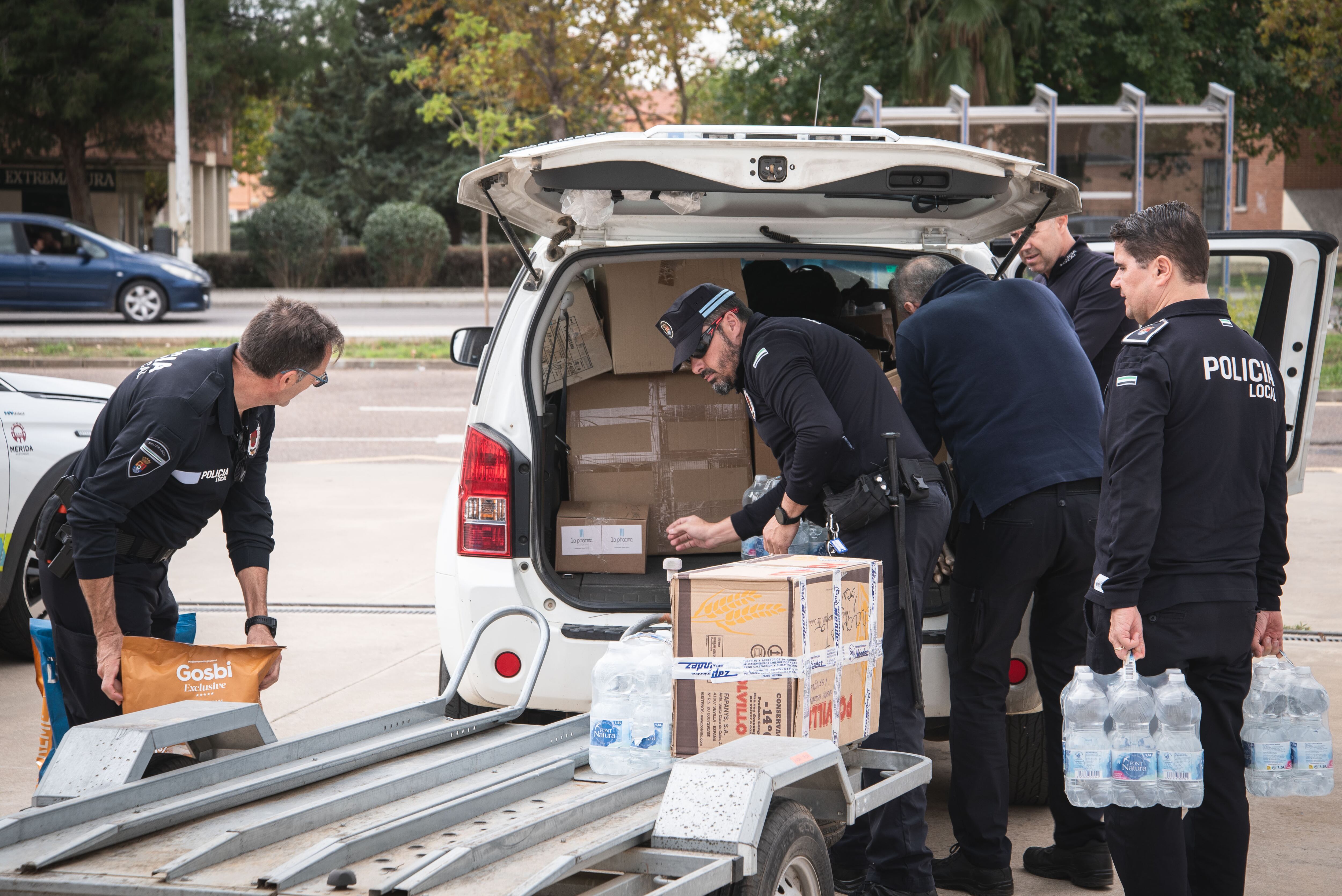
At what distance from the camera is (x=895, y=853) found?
370 cm

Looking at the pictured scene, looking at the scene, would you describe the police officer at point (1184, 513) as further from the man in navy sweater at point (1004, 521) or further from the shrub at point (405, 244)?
the shrub at point (405, 244)

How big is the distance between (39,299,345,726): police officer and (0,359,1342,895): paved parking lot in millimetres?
1092

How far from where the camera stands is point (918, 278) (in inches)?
170

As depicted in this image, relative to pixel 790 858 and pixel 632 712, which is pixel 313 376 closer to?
pixel 632 712

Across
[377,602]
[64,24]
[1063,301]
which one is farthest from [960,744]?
[64,24]

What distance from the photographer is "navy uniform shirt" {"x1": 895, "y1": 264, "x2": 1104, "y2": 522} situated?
157 inches

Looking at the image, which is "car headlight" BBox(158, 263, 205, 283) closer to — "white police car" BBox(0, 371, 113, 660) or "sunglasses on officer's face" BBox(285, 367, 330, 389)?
"white police car" BBox(0, 371, 113, 660)

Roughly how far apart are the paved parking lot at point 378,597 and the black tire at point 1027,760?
3.1 inches

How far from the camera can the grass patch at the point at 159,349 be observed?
1803 cm

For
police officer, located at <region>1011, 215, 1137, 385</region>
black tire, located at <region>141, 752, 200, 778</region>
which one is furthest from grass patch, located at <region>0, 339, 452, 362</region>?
black tire, located at <region>141, 752, 200, 778</region>

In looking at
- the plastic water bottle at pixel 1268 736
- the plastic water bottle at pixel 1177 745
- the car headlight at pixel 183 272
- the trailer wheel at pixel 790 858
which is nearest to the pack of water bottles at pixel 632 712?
the trailer wheel at pixel 790 858

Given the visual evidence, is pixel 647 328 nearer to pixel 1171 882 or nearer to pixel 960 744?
pixel 960 744

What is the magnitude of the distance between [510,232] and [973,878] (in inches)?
94.1

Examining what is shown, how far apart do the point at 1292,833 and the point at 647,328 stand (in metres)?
2.80
